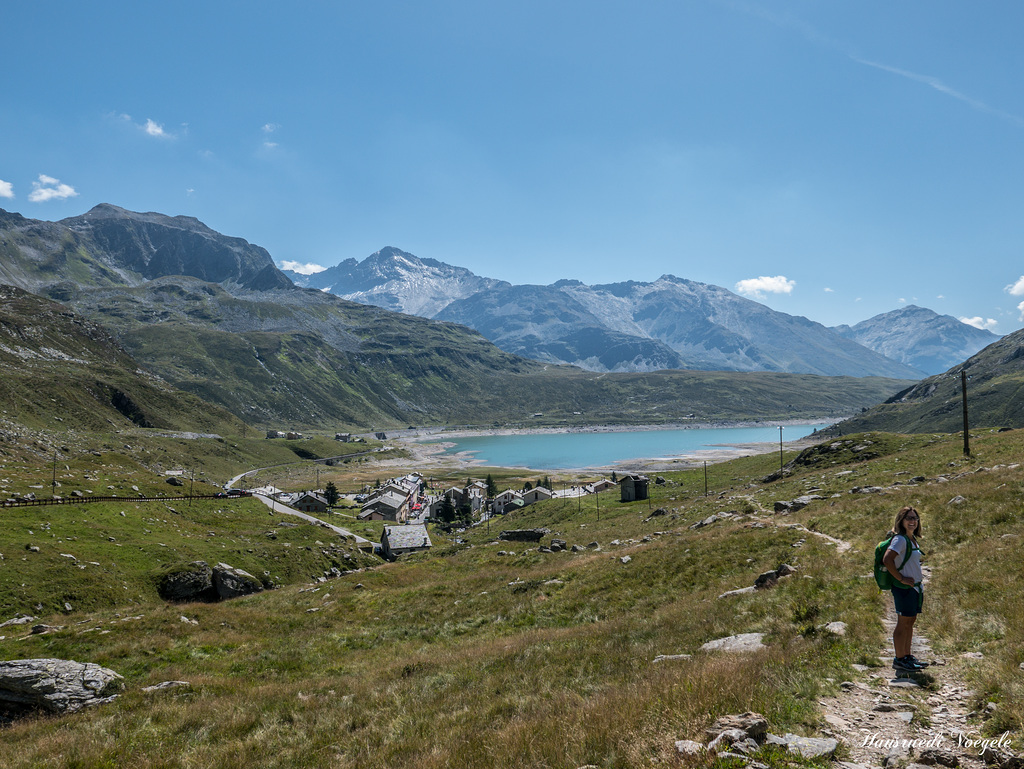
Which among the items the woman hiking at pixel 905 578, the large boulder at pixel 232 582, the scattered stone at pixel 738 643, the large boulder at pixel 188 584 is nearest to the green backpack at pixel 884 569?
the woman hiking at pixel 905 578

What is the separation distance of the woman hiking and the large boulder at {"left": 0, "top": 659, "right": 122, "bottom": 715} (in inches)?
737

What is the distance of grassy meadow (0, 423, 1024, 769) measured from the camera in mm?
8289

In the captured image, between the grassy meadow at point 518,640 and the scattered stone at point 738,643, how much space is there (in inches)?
16.3

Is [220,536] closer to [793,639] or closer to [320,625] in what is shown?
[320,625]

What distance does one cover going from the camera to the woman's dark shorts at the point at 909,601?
947 cm

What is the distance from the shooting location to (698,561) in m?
23.1

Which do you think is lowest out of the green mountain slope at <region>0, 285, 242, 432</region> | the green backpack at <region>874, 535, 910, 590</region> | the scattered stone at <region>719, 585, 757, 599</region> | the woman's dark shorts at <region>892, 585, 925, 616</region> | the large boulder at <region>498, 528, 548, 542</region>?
the large boulder at <region>498, 528, 548, 542</region>

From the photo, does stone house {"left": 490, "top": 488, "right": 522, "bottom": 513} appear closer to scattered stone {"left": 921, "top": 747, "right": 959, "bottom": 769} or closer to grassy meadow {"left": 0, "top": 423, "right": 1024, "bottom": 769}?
grassy meadow {"left": 0, "top": 423, "right": 1024, "bottom": 769}

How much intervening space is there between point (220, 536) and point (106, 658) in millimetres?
34429

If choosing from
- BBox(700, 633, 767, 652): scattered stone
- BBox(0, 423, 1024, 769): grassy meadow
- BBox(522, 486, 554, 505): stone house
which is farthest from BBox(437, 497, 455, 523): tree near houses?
BBox(700, 633, 767, 652): scattered stone

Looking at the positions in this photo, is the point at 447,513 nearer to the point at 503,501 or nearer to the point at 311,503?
the point at 503,501

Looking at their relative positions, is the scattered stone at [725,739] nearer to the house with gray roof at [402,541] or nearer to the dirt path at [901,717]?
the dirt path at [901,717]

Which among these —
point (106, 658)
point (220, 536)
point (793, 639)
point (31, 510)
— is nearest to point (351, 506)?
point (220, 536)

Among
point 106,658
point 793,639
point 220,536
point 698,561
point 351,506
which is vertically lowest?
point 351,506
